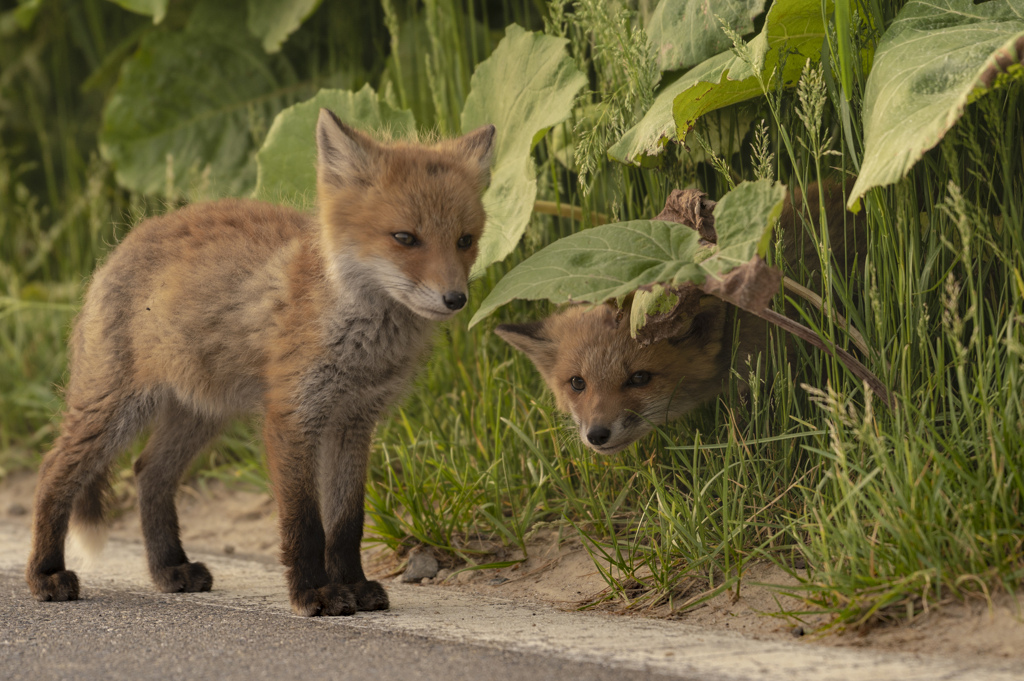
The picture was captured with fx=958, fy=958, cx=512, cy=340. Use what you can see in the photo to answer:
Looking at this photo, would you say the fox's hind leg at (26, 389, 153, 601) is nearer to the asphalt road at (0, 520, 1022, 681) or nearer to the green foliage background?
the asphalt road at (0, 520, 1022, 681)

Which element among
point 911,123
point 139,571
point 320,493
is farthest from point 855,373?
point 139,571

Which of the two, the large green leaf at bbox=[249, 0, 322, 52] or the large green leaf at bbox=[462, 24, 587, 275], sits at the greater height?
the large green leaf at bbox=[249, 0, 322, 52]

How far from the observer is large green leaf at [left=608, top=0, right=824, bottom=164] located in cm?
320

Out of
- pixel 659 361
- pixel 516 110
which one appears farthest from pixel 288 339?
pixel 516 110

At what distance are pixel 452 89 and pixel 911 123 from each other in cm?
273

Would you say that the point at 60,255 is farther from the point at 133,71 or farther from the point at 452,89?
the point at 452,89

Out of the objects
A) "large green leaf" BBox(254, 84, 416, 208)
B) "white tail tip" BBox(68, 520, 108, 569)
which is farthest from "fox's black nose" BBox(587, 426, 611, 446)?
"white tail tip" BBox(68, 520, 108, 569)

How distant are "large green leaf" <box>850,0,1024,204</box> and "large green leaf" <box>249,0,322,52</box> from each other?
3.67m

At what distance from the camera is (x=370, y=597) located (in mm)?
3230

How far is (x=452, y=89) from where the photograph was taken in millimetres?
4844

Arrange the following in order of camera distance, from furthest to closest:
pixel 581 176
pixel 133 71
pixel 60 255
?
pixel 60 255, pixel 133 71, pixel 581 176

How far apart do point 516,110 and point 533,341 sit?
41.4 inches

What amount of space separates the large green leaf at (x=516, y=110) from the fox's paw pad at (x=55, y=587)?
1.93 m

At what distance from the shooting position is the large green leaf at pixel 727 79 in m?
3.20
